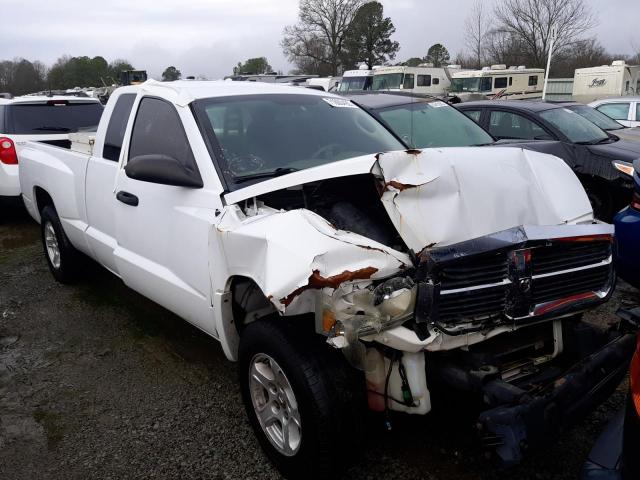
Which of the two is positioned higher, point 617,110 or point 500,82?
point 500,82

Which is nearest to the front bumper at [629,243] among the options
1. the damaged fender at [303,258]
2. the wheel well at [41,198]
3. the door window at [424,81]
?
the damaged fender at [303,258]

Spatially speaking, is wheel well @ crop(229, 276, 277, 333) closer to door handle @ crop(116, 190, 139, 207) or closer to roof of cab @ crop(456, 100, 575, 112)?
door handle @ crop(116, 190, 139, 207)

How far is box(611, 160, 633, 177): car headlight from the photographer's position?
650 cm

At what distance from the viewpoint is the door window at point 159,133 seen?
11.3ft

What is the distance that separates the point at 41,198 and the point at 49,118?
2743 millimetres

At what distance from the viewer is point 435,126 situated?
21.5ft

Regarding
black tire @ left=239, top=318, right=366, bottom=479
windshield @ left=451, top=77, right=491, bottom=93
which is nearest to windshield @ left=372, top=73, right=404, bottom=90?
windshield @ left=451, top=77, right=491, bottom=93

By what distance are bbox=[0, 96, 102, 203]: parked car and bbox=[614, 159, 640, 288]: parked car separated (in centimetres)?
646

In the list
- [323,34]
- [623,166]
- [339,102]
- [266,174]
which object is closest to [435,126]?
[623,166]

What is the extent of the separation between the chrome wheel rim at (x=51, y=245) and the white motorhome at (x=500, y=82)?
20.0 m

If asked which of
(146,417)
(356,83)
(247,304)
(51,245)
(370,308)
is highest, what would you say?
(356,83)

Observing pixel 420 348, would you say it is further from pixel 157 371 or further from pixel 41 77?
pixel 41 77

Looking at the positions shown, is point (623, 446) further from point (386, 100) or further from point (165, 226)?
point (386, 100)

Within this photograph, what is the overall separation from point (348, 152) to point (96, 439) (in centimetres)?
225
